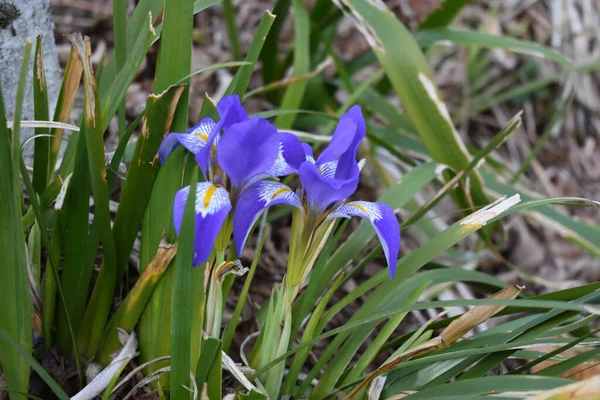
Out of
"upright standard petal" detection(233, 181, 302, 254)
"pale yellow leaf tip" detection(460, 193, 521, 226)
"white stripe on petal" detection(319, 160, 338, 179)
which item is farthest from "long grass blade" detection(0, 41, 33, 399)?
"pale yellow leaf tip" detection(460, 193, 521, 226)

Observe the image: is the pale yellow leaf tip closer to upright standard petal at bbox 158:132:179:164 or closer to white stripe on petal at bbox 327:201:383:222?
white stripe on petal at bbox 327:201:383:222

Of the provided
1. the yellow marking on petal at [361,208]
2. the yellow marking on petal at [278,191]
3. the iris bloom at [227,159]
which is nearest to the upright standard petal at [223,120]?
the iris bloom at [227,159]

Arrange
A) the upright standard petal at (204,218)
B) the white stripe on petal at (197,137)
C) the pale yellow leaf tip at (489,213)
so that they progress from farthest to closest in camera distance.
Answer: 1. the pale yellow leaf tip at (489,213)
2. the white stripe on petal at (197,137)
3. the upright standard petal at (204,218)

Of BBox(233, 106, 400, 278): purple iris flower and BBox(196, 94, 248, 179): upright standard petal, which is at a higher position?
BBox(196, 94, 248, 179): upright standard petal

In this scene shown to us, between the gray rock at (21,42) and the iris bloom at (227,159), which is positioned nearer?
the iris bloom at (227,159)

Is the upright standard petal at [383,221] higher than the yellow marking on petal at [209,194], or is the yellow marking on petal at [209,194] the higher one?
the yellow marking on petal at [209,194]

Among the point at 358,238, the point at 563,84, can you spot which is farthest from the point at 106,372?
the point at 563,84

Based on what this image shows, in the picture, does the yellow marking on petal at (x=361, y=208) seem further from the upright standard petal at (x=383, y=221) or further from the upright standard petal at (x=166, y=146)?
the upright standard petal at (x=166, y=146)
